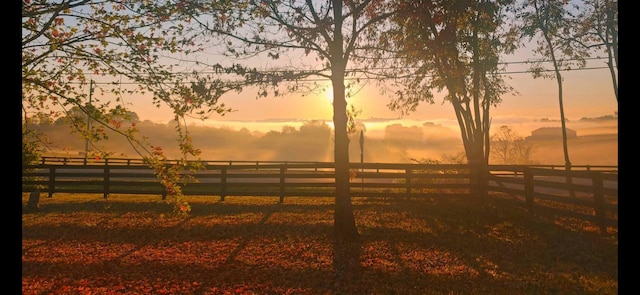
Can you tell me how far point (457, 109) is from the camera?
19.4 m

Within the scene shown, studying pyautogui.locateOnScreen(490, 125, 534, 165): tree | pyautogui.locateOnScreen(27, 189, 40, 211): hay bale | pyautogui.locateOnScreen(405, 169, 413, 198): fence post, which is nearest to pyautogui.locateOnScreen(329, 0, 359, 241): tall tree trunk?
pyautogui.locateOnScreen(405, 169, 413, 198): fence post

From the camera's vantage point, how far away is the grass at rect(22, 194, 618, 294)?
6477 millimetres

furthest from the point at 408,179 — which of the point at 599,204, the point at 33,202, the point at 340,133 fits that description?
the point at 33,202

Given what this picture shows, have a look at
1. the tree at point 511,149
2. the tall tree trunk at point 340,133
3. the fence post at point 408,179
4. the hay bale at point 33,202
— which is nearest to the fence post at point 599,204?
the tall tree trunk at point 340,133

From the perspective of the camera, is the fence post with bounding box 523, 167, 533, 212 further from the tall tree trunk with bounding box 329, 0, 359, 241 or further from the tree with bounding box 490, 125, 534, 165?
the tree with bounding box 490, 125, 534, 165

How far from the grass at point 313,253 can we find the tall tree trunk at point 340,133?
67 cm

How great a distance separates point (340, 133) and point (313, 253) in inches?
132

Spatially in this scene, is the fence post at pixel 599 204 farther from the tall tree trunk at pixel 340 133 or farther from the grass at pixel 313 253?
the tall tree trunk at pixel 340 133

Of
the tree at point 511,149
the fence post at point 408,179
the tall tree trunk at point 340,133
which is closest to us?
the tall tree trunk at point 340,133

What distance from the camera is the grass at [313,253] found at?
21.2 feet

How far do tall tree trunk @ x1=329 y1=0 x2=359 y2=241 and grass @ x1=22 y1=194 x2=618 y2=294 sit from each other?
673 mm

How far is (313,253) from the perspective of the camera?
846cm

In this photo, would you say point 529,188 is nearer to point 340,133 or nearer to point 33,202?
point 340,133
